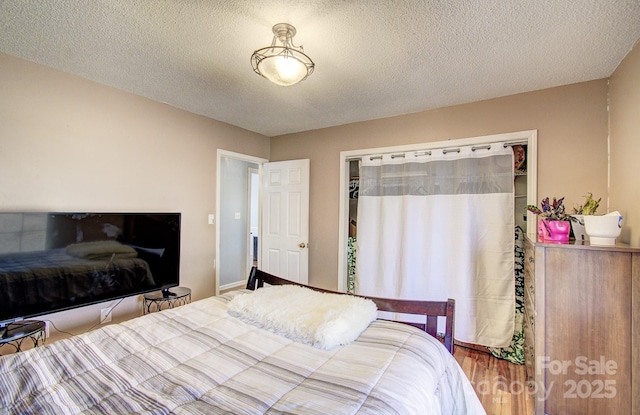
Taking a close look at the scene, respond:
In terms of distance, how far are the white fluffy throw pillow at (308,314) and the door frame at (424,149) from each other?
1.59 m

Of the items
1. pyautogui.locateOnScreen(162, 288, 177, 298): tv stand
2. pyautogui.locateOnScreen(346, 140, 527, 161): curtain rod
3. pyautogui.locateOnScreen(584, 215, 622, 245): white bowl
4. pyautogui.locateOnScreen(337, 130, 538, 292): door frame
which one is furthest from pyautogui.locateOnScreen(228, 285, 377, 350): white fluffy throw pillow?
pyautogui.locateOnScreen(346, 140, 527, 161): curtain rod

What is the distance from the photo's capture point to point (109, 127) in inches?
100.0

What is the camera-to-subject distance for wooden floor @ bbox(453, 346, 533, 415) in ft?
6.66

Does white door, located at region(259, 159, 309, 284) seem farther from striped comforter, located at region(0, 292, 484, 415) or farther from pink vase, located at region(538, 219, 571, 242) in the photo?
pink vase, located at region(538, 219, 571, 242)

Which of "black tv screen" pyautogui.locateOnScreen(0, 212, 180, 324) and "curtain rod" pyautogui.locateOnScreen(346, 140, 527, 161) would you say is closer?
"black tv screen" pyautogui.locateOnScreen(0, 212, 180, 324)

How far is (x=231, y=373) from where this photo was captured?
1.19 meters

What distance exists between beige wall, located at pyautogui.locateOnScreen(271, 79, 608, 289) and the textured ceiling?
6.3 inches

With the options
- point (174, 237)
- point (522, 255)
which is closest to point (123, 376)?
point (174, 237)

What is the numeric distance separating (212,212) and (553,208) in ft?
10.5

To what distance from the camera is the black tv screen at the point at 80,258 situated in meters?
1.93

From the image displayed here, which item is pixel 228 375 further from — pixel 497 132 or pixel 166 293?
pixel 497 132

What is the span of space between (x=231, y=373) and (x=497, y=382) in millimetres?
2239

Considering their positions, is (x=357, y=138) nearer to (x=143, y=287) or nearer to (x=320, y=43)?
(x=320, y=43)

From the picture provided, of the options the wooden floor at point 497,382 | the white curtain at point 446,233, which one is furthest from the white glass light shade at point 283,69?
the wooden floor at point 497,382
